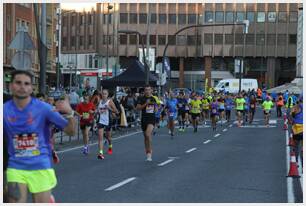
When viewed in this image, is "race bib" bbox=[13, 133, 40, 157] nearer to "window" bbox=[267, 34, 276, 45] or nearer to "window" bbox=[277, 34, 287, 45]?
"window" bbox=[267, 34, 276, 45]

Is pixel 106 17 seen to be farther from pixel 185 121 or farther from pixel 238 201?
pixel 238 201

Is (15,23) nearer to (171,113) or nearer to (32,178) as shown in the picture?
(171,113)

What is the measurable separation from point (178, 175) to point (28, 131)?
7446 mm

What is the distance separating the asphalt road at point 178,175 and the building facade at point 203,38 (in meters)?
74.0

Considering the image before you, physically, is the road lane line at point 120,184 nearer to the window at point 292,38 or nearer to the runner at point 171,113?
the runner at point 171,113

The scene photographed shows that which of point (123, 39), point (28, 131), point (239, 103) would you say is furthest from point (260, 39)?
point (28, 131)

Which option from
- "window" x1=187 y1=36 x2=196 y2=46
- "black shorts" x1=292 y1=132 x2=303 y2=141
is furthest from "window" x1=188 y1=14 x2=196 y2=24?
"black shorts" x1=292 y1=132 x2=303 y2=141

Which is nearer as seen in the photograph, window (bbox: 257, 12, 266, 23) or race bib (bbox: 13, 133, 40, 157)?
race bib (bbox: 13, 133, 40, 157)

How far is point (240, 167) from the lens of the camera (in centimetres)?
1557

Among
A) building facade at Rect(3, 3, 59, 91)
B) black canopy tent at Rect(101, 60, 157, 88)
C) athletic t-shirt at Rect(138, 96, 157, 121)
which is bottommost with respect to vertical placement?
athletic t-shirt at Rect(138, 96, 157, 121)

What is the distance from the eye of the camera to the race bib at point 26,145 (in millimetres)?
6426

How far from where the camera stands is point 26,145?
642 cm

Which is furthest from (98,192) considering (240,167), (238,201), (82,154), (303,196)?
(82,154)

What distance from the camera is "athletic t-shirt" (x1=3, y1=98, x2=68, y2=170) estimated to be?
641cm
